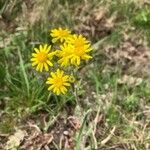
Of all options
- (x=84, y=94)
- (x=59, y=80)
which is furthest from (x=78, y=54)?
(x=84, y=94)

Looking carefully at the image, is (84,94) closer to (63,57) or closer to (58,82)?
(58,82)

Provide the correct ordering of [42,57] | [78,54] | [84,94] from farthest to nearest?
1. [84,94]
2. [42,57]
3. [78,54]

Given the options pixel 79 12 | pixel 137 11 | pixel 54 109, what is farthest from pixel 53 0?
pixel 54 109

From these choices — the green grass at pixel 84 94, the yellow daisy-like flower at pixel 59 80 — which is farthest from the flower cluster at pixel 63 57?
the green grass at pixel 84 94

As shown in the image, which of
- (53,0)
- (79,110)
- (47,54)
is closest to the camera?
(47,54)

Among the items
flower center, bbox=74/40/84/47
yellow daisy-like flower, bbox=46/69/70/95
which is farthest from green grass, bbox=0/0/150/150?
flower center, bbox=74/40/84/47

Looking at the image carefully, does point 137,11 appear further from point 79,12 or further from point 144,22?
point 79,12
